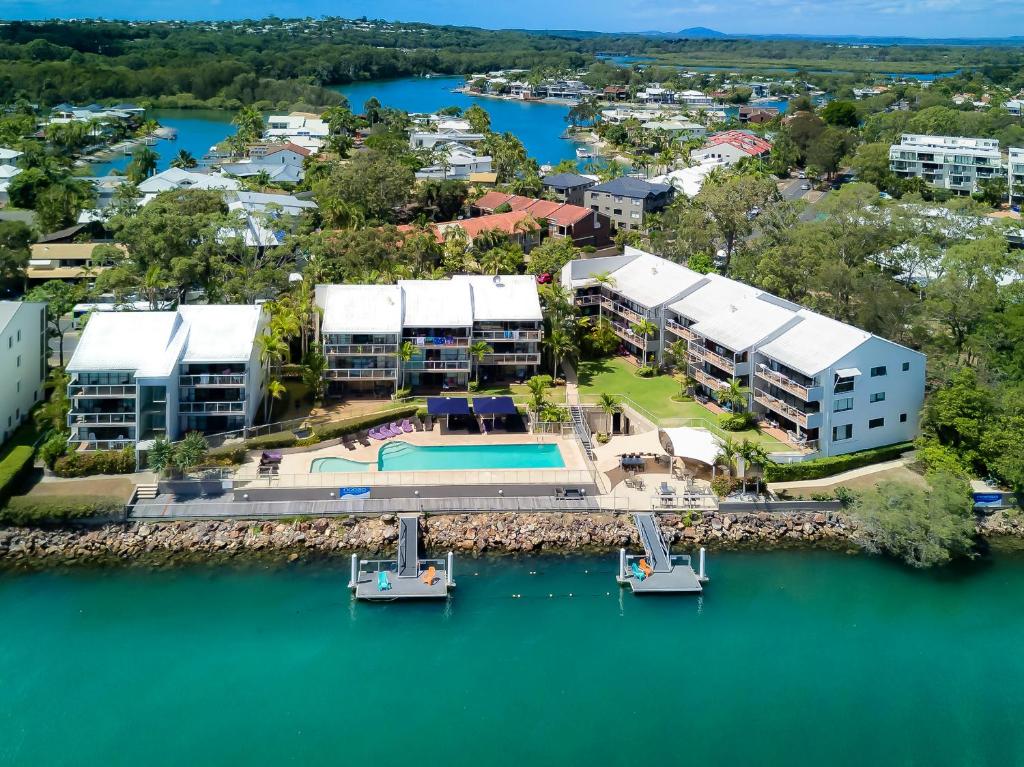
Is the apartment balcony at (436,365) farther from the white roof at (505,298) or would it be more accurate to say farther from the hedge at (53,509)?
the hedge at (53,509)

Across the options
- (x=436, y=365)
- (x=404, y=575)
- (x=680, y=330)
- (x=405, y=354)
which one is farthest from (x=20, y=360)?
(x=680, y=330)

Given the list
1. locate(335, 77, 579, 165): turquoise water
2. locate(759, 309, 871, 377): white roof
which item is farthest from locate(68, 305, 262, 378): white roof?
locate(335, 77, 579, 165): turquoise water

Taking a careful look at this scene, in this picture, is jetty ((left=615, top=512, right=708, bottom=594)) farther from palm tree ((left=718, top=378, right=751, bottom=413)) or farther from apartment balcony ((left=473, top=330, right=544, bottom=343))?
apartment balcony ((left=473, top=330, right=544, bottom=343))

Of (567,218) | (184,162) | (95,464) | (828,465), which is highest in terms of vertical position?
(184,162)

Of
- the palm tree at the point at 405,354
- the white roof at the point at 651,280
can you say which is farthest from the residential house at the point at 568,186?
the palm tree at the point at 405,354

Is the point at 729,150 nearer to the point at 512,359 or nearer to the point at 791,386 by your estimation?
the point at 512,359

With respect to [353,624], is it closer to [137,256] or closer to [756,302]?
[756,302]
